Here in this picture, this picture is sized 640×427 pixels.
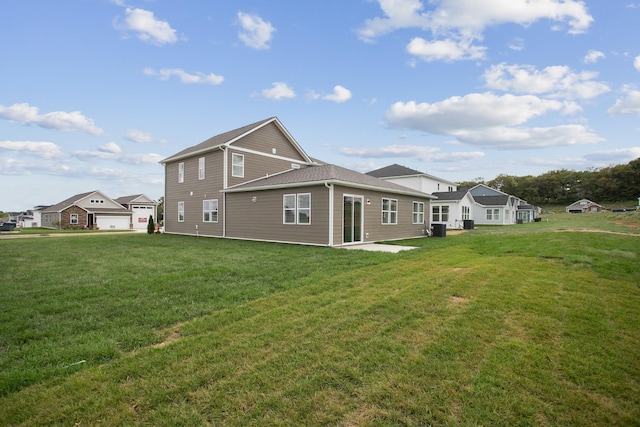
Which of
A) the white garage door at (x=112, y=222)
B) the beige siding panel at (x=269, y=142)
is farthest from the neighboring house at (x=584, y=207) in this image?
the white garage door at (x=112, y=222)

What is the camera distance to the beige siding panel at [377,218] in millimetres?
13023

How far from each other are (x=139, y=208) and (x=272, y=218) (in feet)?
128

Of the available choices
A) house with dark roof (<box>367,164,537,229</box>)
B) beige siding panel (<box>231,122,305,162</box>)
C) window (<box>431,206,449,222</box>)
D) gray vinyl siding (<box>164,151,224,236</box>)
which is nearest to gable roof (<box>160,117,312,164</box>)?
beige siding panel (<box>231,122,305,162</box>)

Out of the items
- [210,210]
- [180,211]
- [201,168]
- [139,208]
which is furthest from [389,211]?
[139,208]

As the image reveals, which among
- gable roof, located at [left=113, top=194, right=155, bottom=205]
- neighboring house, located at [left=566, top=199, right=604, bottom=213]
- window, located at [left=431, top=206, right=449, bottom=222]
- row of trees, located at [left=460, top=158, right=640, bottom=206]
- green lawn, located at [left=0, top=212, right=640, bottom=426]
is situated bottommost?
green lawn, located at [left=0, top=212, right=640, bottom=426]

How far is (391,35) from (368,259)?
12.0 meters

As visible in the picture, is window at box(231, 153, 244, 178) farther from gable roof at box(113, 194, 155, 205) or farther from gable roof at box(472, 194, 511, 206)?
gable roof at box(113, 194, 155, 205)

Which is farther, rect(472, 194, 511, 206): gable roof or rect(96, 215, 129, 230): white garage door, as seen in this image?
rect(96, 215, 129, 230): white garage door

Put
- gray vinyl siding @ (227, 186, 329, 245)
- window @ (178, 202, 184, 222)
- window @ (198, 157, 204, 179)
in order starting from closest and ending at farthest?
gray vinyl siding @ (227, 186, 329, 245) → window @ (198, 157, 204, 179) → window @ (178, 202, 184, 222)

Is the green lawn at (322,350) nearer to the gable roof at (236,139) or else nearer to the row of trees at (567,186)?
the gable roof at (236,139)

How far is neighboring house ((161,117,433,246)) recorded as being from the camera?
43.6 ft

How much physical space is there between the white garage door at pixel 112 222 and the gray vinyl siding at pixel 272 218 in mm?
32169

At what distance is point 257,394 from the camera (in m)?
2.44

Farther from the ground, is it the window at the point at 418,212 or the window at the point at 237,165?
the window at the point at 237,165
